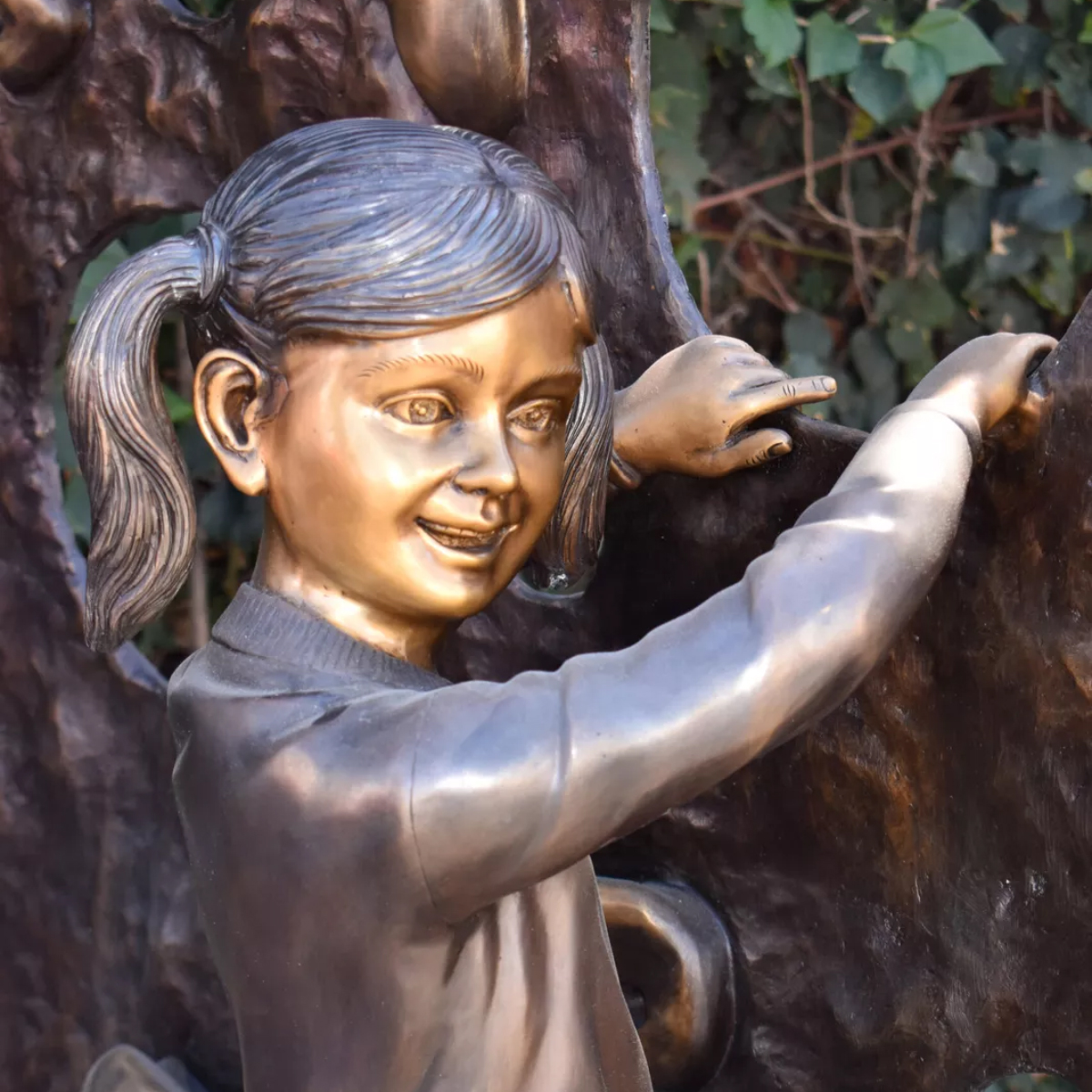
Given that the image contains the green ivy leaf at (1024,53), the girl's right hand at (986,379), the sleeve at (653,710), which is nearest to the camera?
the sleeve at (653,710)

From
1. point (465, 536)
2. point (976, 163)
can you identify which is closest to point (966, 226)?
point (976, 163)

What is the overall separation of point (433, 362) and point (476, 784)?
223mm

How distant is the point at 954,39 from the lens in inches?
64.0

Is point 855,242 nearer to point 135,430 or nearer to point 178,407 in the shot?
point 178,407

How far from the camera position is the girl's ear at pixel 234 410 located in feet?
3.08

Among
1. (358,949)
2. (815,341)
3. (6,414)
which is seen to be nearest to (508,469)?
(358,949)

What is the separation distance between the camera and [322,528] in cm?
93

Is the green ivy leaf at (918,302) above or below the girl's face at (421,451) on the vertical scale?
below

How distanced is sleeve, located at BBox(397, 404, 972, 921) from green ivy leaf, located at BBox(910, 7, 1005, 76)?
2.89 ft

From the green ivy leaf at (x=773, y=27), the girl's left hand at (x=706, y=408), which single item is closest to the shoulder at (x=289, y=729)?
the girl's left hand at (x=706, y=408)

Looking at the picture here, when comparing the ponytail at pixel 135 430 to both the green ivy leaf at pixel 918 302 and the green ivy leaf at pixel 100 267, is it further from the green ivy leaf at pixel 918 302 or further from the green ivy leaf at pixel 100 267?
the green ivy leaf at pixel 918 302

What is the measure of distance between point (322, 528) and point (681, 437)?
10.5 inches

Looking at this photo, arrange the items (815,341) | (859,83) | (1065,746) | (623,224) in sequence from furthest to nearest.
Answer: (815,341) < (859,83) < (623,224) < (1065,746)

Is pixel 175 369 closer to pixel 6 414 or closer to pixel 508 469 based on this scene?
pixel 6 414
